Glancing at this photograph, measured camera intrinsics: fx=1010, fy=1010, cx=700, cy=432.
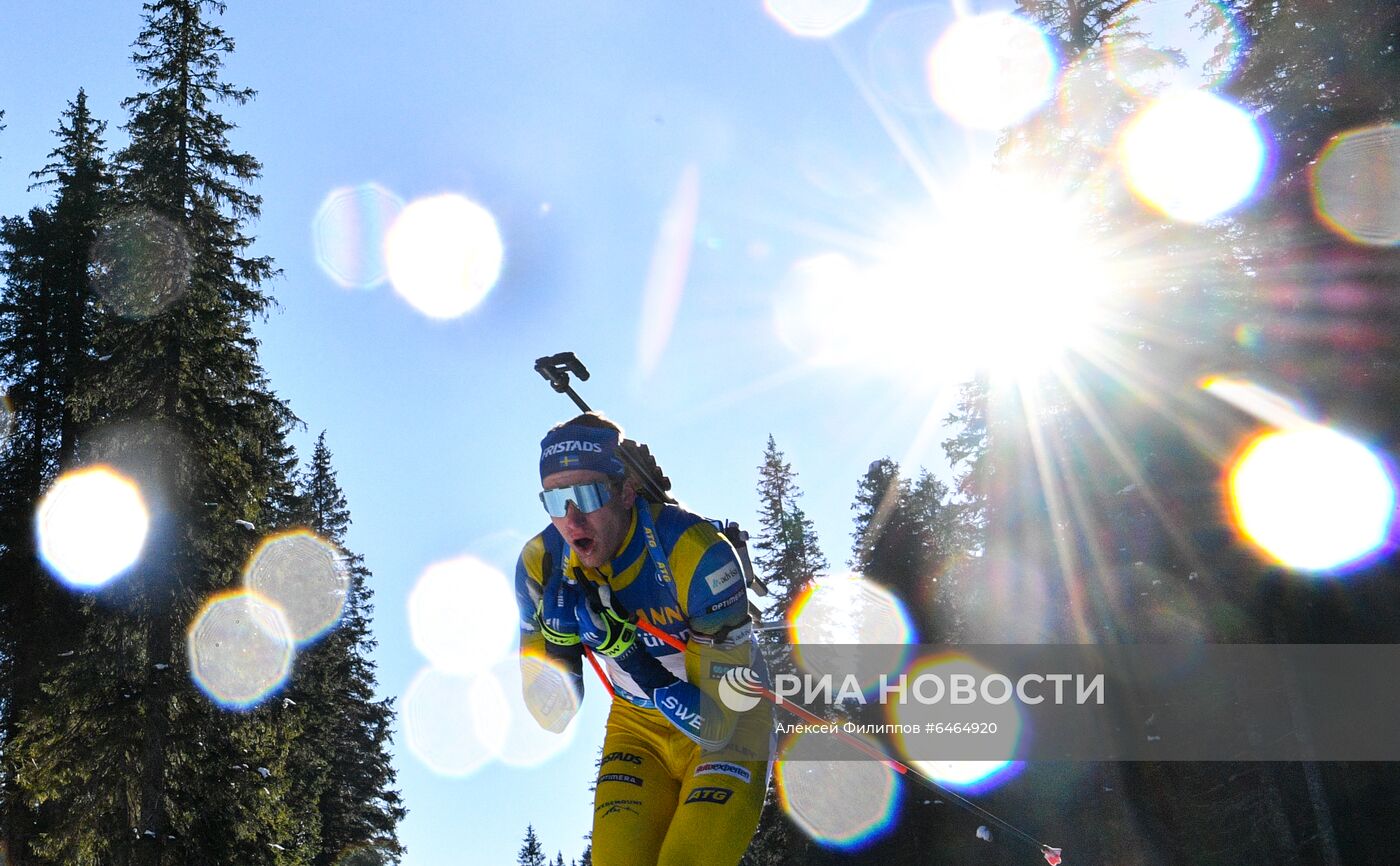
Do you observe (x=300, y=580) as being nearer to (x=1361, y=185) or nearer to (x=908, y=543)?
(x=908, y=543)

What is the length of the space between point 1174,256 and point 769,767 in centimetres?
1855

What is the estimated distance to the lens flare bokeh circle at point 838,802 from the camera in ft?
108

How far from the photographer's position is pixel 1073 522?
75.0 ft

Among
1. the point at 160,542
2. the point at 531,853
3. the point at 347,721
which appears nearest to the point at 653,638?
the point at 160,542

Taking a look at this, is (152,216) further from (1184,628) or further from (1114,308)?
(1184,628)

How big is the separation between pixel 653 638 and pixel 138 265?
18.3 metres

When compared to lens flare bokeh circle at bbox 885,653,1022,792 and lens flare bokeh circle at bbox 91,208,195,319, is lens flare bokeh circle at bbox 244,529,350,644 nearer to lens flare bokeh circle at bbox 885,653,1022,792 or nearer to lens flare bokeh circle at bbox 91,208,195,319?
lens flare bokeh circle at bbox 91,208,195,319

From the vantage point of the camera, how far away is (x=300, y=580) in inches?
1163

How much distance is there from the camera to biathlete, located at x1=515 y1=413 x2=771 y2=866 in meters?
4.89

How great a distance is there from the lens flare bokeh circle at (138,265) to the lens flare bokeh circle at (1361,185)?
2126cm

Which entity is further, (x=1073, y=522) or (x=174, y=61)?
(x=1073, y=522)

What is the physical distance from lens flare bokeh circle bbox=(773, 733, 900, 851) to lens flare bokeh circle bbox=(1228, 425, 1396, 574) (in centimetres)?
1733

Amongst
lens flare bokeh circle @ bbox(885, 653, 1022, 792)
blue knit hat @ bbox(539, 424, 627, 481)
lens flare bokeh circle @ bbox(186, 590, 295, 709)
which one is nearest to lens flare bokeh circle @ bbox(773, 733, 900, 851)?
lens flare bokeh circle @ bbox(885, 653, 1022, 792)

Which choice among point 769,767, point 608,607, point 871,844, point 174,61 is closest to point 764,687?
point 769,767
